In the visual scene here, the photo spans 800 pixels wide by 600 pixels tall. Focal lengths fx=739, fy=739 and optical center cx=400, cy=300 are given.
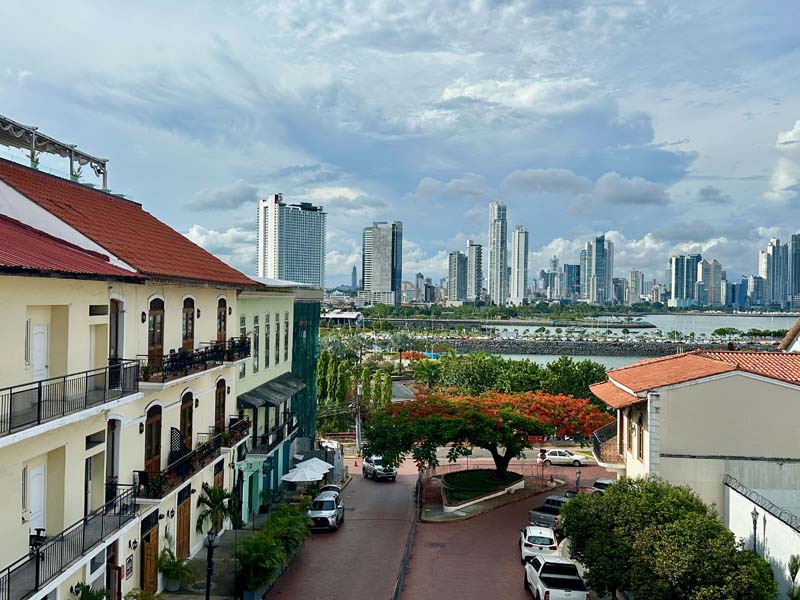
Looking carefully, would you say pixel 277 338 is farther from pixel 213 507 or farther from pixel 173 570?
pixel 173 570

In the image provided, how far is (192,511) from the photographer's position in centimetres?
2023

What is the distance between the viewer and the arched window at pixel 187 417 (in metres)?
19.5

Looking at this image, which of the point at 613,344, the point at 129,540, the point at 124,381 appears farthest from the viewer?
the point at 613,344

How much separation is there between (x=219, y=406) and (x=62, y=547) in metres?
10.7

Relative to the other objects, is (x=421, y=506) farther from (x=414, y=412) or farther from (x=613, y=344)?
(x=613, y=344)

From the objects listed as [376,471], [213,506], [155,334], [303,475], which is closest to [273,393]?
[303,475]

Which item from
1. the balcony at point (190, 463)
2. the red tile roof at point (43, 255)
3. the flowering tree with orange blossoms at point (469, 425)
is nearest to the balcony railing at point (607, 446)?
the flowering tree with orange blossoms at point (469, 425)

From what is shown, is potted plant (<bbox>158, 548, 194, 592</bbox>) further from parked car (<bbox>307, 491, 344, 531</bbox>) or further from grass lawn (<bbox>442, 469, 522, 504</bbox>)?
grass lawn (<bbox>442, 469, 522, 504</bbox>)

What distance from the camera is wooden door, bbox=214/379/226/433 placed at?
22500mm

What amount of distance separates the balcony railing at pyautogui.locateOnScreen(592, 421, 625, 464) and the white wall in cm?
540

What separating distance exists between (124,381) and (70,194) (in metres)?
5.63

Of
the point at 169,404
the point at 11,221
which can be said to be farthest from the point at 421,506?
the point at 11,221

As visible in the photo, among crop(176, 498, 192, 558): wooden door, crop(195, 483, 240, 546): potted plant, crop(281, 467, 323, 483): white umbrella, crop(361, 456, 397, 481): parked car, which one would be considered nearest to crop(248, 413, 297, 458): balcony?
crop(281, 467, 323, 483): white umbrella

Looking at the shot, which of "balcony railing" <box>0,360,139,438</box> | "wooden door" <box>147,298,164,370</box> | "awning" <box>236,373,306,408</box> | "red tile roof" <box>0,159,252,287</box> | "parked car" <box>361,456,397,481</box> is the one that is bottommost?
"parked car" <box>361,456,397,481</box>
